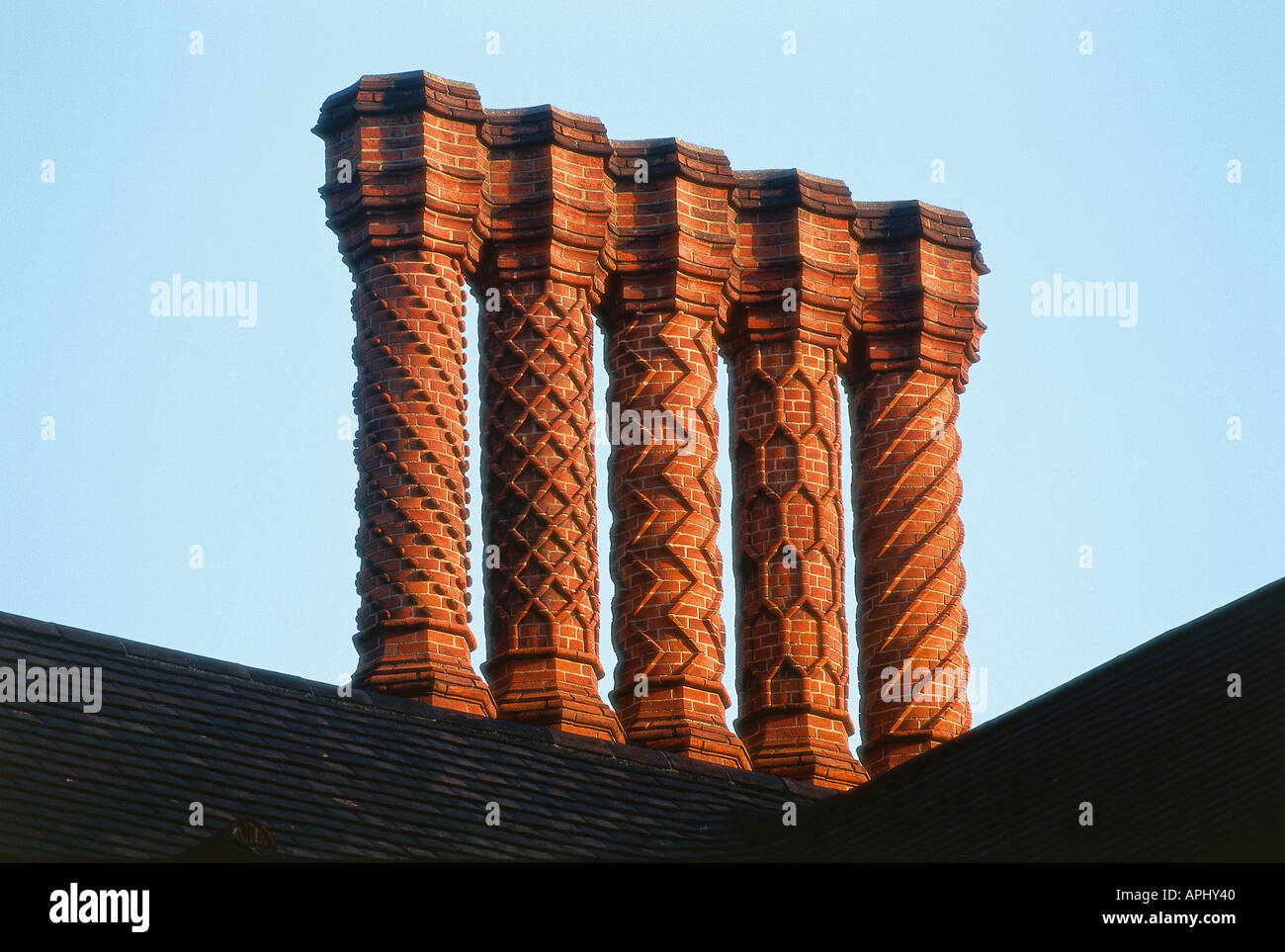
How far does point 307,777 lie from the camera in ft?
52.6

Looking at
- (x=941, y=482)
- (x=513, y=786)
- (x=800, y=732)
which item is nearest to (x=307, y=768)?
(x=513, y=786)

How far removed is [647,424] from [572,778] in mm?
3275

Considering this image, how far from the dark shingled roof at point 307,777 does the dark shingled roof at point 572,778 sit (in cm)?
2

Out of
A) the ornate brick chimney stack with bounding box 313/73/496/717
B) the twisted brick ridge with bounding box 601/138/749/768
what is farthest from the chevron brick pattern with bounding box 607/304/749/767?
the ornate brick chimney stack with bounding box 313/73/496/717

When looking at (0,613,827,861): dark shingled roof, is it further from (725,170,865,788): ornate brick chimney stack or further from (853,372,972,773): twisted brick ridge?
(853,372,972,773): twisted brick ridge

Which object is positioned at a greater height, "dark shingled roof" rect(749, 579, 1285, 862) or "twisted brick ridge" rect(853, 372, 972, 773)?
"twisted brick ridge" rect(853, 372, 972, 773)

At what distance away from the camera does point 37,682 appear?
51.7 feet

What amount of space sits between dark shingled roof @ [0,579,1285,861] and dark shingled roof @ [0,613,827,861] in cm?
2

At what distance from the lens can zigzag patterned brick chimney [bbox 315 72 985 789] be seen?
63.2 feet

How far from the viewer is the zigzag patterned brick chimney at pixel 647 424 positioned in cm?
1925

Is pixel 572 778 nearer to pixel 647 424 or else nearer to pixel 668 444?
pixel 668 444

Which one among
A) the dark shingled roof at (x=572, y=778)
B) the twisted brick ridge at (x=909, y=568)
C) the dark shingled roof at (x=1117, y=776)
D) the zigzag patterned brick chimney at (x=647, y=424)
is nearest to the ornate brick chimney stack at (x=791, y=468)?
the zigzag patterned brick chimney at (x=647, y=424)

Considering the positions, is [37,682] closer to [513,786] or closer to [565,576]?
[513,786]

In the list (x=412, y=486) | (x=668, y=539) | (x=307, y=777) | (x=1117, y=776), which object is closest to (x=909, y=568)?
(x=668, y=539)
